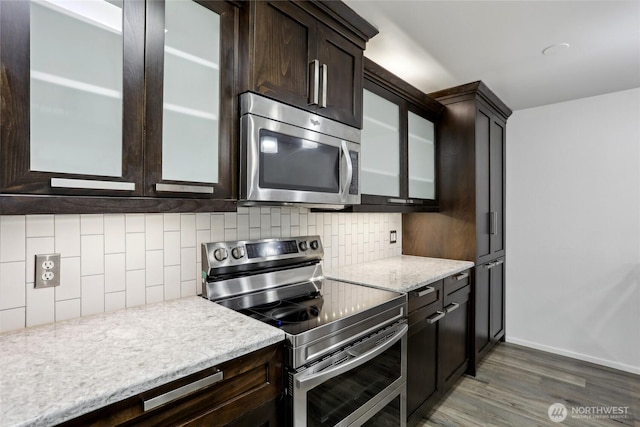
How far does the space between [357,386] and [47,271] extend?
1.31m

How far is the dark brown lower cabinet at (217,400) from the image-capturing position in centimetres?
82

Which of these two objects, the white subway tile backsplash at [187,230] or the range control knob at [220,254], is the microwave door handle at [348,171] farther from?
the white subway tile backsplash at [187,230]

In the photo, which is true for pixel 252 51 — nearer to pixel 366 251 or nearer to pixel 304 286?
pixel 304 286

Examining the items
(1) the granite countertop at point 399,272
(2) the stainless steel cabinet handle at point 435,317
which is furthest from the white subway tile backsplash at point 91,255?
(2) the stainless steel cabinet handle at point 435,317

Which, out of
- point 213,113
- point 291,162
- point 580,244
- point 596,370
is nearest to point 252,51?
point 213,113

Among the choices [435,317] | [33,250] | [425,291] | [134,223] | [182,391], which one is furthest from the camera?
[435,317]

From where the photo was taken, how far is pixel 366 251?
262 cm

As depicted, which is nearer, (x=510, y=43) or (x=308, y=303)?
(x=308, y=303)

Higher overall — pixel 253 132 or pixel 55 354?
pixel 253 132

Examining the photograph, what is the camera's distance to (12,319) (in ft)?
3.73

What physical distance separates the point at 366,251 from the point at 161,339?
179 centimetres

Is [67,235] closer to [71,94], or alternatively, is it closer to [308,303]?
[71,94]

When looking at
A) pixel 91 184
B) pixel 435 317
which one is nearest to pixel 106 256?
pixel 91 184

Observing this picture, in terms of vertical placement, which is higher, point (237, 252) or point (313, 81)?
point (313, 81)
